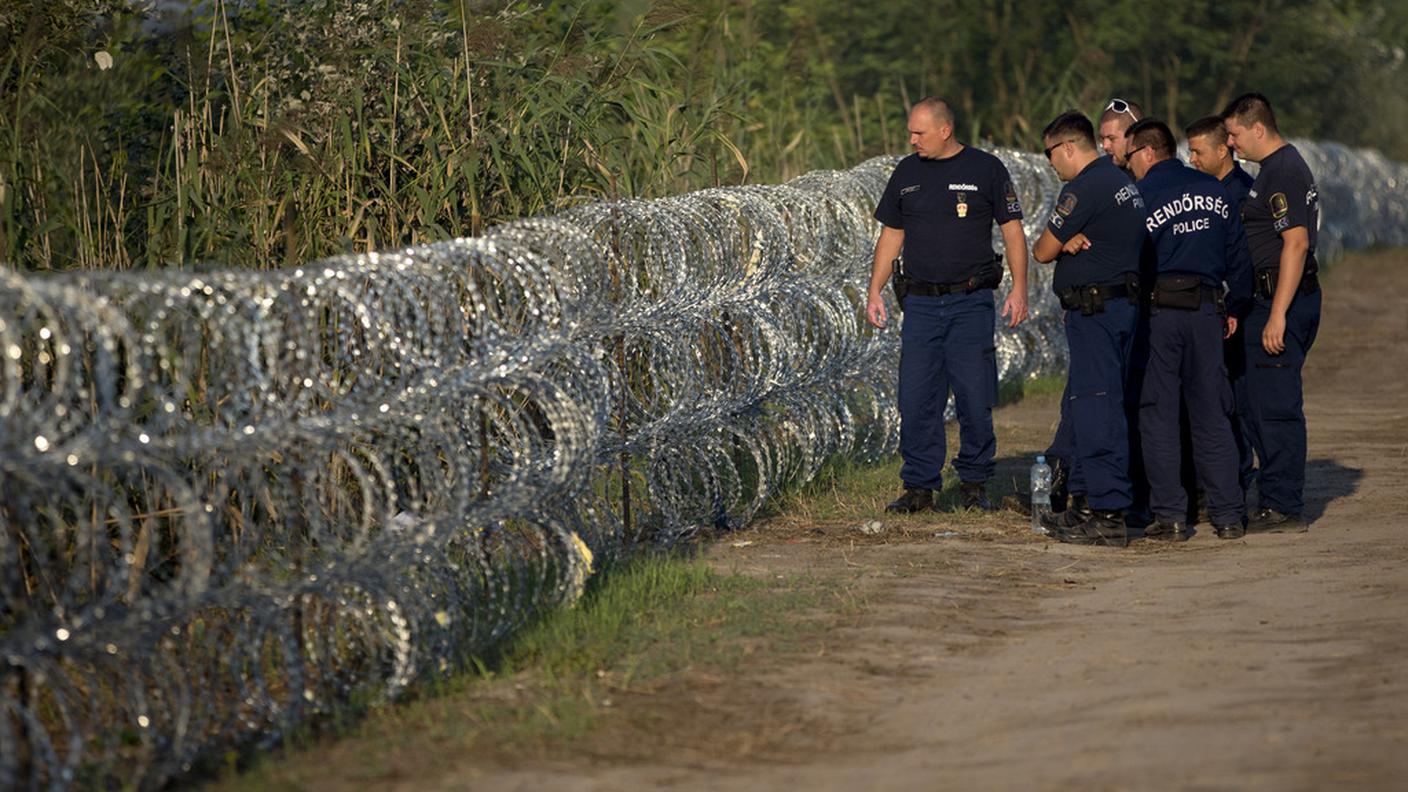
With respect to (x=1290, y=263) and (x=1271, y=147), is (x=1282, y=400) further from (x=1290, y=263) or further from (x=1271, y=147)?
(x=1271, y=147)

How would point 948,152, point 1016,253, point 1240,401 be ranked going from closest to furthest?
1. point 1016,253
2. point 948,152
3. point 1240,401

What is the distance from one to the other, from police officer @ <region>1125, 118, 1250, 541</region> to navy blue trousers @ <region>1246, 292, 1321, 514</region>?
8.1 inches

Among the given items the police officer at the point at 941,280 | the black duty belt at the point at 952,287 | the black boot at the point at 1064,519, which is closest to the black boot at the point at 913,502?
the police officer at the point at 941,280

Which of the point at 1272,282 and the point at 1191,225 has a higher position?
the point at 1191,225

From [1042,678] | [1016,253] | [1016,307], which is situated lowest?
Result: [1042,678]

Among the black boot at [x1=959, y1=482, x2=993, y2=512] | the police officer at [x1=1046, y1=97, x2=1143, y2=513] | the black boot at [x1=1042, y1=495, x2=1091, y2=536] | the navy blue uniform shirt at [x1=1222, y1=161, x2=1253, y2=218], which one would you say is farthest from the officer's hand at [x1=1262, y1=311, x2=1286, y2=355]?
the black boot at [x1=959, y1=482, x2=993, y2=512]

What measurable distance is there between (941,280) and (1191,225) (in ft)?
4.27

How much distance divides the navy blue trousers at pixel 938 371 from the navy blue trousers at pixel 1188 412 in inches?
34.2

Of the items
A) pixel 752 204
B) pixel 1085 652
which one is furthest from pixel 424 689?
pixel 752 204

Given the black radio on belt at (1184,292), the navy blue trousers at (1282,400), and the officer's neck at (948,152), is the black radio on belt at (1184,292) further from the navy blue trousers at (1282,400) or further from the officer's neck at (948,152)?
the officer's neck at (948,152)

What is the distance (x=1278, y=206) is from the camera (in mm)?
9000

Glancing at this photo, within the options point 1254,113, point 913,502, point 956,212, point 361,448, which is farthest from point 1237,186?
point 361,448

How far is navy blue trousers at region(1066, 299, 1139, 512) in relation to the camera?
8820mm

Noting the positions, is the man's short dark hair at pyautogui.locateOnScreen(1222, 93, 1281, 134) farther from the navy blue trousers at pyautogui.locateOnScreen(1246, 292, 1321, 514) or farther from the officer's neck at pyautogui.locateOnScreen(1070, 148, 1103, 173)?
the navy blue trousers at pyautogui.locateOnScreen(1246, 292, 1321, 514)
